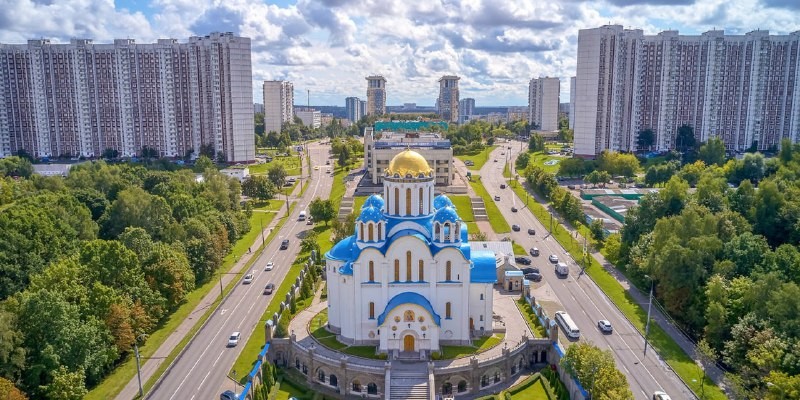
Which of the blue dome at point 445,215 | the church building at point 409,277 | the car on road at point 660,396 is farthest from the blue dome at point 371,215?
the car on road at point 660,396

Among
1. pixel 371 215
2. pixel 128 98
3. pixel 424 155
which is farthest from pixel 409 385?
pixel 128 98

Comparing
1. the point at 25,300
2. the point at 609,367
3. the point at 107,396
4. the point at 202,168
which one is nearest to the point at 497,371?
the point at 609,367

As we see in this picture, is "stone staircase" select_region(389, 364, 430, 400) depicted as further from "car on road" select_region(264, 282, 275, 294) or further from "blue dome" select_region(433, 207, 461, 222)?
"car on road" select_region(264, 282, 275, 294)

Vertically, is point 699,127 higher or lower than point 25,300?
higher

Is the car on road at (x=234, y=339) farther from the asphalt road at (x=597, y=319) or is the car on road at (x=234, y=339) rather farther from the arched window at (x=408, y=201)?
the asphalt road at (x=597, y=319)

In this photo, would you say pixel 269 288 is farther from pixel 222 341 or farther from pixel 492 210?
pixel 492 210

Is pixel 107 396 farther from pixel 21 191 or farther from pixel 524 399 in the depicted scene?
pixel 21 191

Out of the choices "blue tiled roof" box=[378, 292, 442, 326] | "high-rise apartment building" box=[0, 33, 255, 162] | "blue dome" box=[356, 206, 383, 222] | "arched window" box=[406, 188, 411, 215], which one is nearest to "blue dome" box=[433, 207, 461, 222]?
"arched window" box=[406, 188, 411, 215]

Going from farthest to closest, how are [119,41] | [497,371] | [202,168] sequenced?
1. [119,41]
2. [202,168]
3. [497,371]
